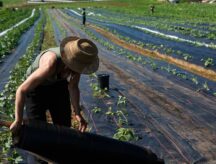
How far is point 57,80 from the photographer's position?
4.79 m

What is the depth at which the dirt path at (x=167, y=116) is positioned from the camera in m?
6.65

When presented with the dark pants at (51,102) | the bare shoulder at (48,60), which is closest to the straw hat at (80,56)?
the bare shoulder at (48,60)

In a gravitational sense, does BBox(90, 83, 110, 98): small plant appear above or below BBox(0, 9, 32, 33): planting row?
above

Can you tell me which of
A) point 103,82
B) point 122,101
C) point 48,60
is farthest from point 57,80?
point 103,82

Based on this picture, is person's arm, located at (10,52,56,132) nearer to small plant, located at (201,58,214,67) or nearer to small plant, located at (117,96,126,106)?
small plant, located at (117,96,126,106)

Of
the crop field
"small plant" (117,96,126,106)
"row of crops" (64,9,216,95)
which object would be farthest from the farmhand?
"row of crops" (64,9,216,95)

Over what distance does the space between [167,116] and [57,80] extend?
421 centimetres

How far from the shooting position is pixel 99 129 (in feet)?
25.4

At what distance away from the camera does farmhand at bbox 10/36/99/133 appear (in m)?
4.29

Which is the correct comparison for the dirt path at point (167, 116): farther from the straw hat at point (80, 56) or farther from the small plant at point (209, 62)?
the straw hat at point (80, 56)

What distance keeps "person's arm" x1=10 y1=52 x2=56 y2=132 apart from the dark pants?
1.75ft

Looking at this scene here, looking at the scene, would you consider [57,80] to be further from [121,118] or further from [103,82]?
[103,82]

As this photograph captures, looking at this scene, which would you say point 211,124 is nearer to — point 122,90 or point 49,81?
point 122,90

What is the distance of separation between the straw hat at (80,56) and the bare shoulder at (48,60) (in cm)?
11
